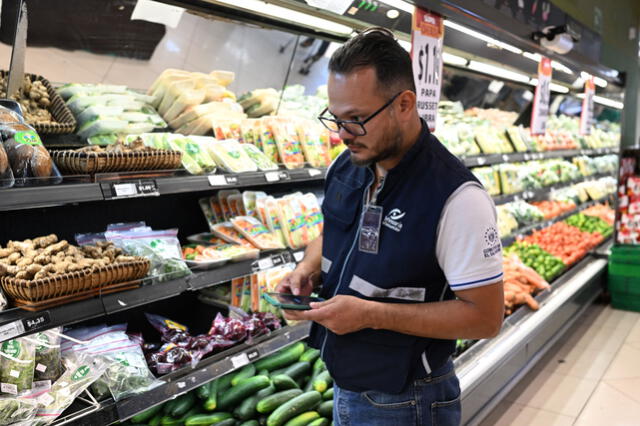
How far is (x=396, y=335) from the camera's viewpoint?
1517mm

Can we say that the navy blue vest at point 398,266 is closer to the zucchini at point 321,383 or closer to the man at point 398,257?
the man at point 398,257

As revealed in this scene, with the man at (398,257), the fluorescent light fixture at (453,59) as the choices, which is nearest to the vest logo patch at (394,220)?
the man at (398,257)

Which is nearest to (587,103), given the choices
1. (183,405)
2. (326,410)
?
(326,410)

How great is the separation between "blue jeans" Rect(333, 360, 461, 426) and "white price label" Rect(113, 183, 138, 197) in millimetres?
1019

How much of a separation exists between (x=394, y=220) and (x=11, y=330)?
115 centimetres

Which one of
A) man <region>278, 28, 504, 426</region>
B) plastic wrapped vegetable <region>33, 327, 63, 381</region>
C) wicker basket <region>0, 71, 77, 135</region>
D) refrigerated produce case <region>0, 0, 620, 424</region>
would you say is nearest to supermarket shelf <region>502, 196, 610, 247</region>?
refrigerated produce case <region>0, 0, 620, 424</region>

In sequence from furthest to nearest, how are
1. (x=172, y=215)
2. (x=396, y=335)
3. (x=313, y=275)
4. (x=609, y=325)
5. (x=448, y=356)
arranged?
(x=609, y=325)
(x=172, y=215)
(x=313, y=275)
(x=448, y=356)
(x=396, y=335)

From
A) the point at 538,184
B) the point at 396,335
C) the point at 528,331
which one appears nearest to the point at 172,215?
the point at 396,335

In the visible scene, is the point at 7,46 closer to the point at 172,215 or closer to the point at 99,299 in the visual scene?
the point at 172,215

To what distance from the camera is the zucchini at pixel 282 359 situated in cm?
281

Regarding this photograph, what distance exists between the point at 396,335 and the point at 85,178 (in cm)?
120

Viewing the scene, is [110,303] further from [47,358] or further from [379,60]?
[379,60]

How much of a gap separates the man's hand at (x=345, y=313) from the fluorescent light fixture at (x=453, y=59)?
3.05 m

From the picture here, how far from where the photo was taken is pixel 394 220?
4.88ft
